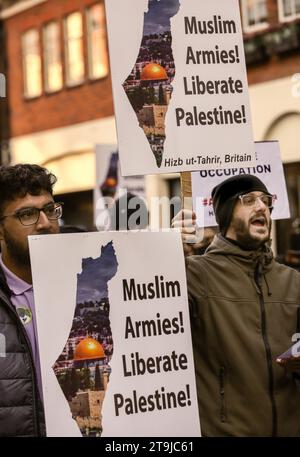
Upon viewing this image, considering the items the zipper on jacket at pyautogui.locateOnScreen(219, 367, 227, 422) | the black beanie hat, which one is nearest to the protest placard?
the black beanie hat

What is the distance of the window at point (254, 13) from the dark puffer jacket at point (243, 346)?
13.6 m

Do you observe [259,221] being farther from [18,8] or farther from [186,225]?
[18,8]

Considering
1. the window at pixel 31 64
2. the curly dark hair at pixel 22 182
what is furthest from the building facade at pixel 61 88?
the curly dark hair at pixel 22 182

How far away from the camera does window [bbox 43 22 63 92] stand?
22547 mm

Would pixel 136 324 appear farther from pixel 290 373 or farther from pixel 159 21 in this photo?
pixel 159 21

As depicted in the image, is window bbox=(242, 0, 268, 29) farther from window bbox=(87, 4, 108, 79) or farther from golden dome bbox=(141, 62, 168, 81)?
golden dome bbox=(141, 62, 168, 81)

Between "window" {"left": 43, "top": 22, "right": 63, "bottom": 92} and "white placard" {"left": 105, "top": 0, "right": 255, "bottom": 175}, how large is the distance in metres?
18.4

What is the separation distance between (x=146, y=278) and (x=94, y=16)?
18081 millimetres

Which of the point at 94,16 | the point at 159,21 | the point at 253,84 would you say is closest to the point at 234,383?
the point at 159,21

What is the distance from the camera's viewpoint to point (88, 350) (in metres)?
3.64

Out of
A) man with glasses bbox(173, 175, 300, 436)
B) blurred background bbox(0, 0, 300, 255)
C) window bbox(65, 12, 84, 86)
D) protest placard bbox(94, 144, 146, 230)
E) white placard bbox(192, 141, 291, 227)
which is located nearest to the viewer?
man with glasses bbox(173, 175, 300, 436)

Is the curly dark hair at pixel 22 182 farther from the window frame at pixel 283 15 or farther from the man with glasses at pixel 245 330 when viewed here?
the window frame at pixel 283 15

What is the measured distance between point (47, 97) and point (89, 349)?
19.6 m

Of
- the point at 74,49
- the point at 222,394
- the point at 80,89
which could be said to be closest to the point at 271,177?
the point at 222,394
